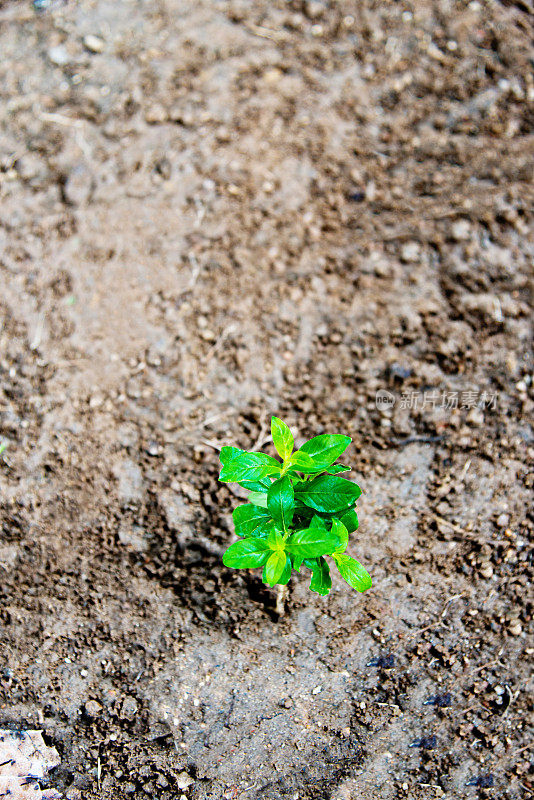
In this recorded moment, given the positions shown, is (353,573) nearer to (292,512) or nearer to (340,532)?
(340,532)

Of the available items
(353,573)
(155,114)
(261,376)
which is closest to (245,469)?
(353,573)

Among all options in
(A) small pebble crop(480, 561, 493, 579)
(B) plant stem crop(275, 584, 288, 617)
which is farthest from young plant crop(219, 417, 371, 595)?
(A) small pebble crop(480, 561, 493, 579)

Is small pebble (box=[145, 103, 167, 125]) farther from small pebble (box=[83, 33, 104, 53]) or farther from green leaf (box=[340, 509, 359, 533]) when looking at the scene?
green leaf (box=[340, 509, 359, 533])

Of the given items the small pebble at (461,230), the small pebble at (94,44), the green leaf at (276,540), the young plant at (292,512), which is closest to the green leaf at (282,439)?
the young plant at (292,512)

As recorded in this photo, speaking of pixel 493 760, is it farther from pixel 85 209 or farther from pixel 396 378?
pixel 85 209

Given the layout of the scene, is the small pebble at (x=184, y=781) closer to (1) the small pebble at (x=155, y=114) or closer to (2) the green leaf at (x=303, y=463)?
(2) the green leaf at (x=303, y=463)

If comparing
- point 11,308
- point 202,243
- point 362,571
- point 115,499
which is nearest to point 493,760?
point 362,571

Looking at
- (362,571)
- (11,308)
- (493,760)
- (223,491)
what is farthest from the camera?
(11,308)
